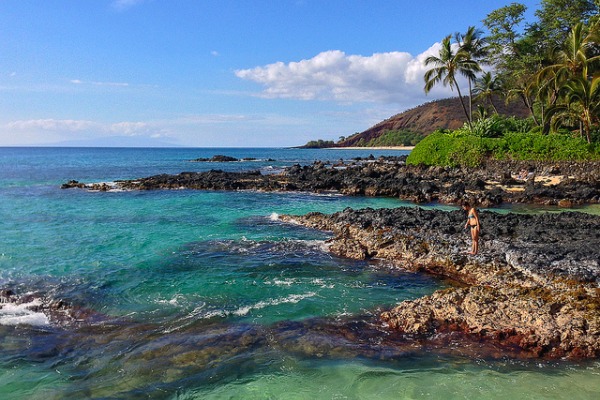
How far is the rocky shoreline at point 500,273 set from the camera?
8.98 m

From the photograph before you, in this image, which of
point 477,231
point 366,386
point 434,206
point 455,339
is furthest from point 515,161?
point 366,386

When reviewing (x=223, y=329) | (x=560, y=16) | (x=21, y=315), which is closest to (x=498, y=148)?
(x=560, y=16)

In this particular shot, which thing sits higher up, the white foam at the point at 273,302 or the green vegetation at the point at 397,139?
the green vegetation at the point at 397,139

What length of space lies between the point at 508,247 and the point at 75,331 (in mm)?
13091

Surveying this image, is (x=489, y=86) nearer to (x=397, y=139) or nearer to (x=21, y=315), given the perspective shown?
(x=21, y=315)

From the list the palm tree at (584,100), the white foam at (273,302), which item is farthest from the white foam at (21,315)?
the palm tree at (584,100)

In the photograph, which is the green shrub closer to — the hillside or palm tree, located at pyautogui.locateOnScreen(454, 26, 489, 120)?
palm tree, located at pyautogui.locateOnScreen(454, 26, 489, 120)

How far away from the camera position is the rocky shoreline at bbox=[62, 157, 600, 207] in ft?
86.3

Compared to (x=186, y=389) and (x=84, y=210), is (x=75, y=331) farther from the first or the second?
(x=84, y=210)

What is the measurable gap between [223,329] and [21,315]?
569 cm

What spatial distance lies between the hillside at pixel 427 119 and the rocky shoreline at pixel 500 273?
133654mm

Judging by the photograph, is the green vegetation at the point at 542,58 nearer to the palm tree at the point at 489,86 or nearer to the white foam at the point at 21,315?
the palm tree at the point at 489,86

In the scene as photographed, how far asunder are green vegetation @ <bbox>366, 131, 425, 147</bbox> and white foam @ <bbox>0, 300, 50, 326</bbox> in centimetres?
14201

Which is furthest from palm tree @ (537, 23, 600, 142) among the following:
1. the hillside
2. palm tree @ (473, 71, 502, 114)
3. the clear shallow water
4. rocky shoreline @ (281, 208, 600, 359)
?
the hillside
